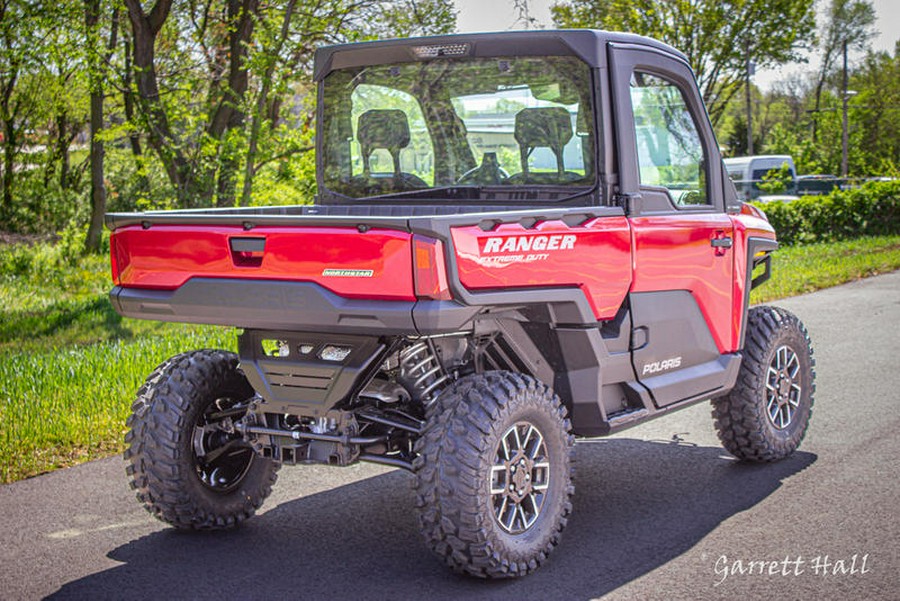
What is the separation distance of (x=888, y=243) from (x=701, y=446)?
16.7 m

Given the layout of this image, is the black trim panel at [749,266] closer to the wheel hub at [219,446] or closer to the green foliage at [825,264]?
the wheel hub at [219,446]

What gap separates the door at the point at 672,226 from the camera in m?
5.48

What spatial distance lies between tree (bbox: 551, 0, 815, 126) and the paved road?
63.6 feet

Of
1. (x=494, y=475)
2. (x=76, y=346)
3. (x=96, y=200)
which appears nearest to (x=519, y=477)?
(x=494, y=475)

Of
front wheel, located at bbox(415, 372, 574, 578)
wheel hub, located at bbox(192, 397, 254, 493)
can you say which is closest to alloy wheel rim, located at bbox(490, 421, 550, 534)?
front wheel, located at bbox(415, 372, 574, 578)

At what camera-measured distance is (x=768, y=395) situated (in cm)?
658

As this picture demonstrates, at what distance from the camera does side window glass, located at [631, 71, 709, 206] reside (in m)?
5.65

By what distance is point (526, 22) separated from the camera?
14.6 m

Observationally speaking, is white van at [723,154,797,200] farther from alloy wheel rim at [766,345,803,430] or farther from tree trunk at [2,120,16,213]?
alloy wheel rim at [766,345,803,430]

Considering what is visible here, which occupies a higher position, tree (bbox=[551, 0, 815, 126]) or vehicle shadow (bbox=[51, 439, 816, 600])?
tree (bbox=[551, 0, 815, 126])

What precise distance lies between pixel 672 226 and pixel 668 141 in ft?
1.63

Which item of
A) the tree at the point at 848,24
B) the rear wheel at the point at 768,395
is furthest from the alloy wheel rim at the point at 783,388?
the tree at the point at 848,24

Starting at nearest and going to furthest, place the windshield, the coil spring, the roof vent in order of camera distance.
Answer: the coil spring, the windshield, the roof vent

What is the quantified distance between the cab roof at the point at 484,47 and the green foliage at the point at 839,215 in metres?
17.6
